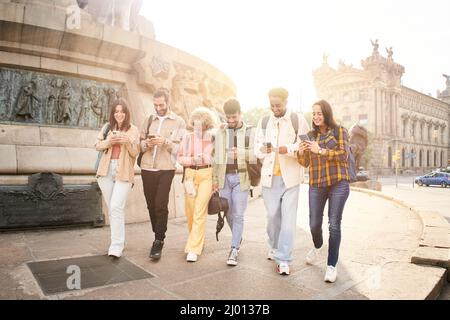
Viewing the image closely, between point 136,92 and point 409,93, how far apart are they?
68.8 metres

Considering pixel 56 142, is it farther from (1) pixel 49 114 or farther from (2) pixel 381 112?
(2) pixel 381 112

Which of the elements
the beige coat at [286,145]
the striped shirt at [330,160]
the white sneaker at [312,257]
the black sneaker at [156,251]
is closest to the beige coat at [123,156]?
the black sneaker at [156,251]

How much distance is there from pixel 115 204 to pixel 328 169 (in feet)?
7.68

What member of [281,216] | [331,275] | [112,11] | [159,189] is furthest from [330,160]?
[112,11]

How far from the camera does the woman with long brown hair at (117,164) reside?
4.07 m

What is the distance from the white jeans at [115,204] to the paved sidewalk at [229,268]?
191 millimetres

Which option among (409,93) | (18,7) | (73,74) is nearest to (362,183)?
(73,74)

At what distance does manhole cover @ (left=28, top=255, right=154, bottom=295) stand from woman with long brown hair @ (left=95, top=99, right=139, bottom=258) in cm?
31

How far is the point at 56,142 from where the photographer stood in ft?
19.8

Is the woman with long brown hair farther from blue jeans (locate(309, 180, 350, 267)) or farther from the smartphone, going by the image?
blue jeans (locate(309, 180, 350, 267))

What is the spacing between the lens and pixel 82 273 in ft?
11.1

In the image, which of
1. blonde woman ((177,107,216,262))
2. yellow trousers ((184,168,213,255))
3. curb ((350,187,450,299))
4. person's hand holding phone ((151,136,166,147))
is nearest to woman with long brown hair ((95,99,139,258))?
person's hand holding phone ((151,136,166,147))

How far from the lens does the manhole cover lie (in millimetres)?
3068

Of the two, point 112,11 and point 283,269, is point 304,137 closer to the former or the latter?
point 283,269
